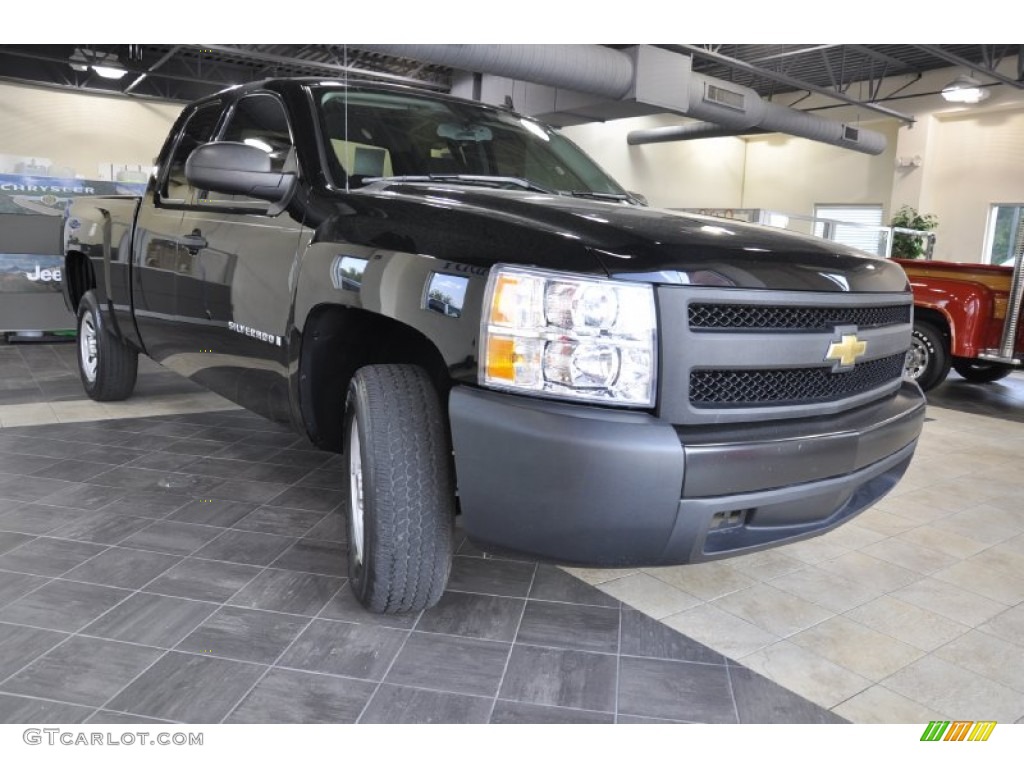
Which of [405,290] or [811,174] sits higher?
[811,174]

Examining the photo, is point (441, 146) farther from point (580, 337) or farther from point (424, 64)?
point (424, 64)

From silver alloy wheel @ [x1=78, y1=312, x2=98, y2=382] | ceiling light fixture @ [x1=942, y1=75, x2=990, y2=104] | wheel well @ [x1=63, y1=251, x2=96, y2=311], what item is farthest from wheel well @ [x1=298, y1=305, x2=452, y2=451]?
ceiling light fixture @ [x1=942, y1=75, x2=990, y2=104]

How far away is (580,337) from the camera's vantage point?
5.81ft

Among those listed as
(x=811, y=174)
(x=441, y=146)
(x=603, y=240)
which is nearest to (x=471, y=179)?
(x=441, y=146)

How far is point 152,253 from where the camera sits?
368cm

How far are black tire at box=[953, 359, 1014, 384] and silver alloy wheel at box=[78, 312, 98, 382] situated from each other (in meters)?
7.03

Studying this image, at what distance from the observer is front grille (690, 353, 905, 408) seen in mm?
1870

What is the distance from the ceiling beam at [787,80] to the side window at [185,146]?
9.85 m

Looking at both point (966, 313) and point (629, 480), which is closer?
point (629, 480)

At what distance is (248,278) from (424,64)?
13.8 metres

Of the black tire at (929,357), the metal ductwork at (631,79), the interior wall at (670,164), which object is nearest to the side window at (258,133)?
the metal ductwork at (631,79)

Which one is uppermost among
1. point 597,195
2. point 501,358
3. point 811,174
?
point 811,174

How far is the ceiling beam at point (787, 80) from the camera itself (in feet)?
40.6

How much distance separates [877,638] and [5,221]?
7766 millimetres
